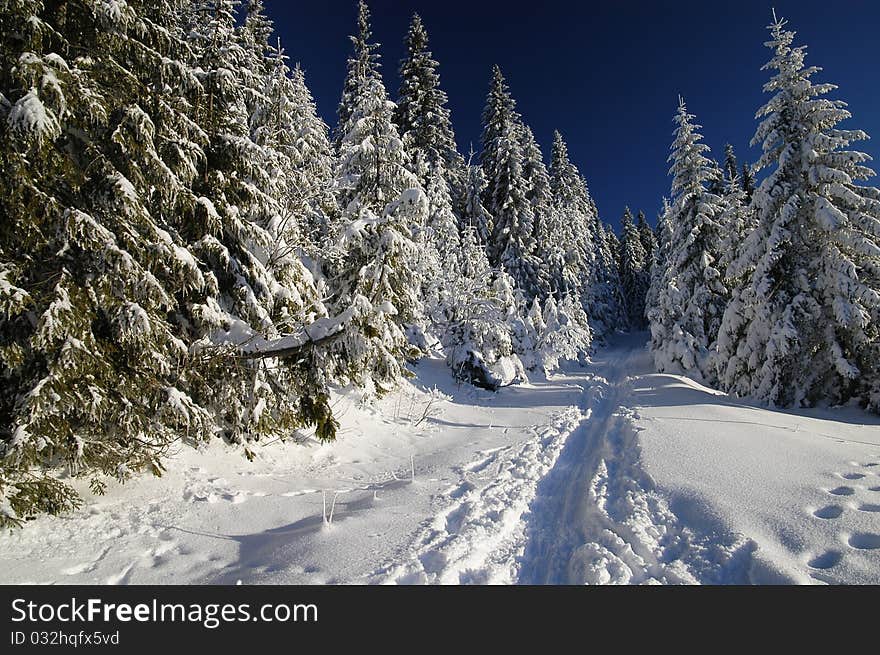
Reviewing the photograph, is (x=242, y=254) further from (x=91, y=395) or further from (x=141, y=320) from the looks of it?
(x=91, y=395)

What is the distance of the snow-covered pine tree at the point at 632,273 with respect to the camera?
5716 cm

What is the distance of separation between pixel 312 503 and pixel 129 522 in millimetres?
2366

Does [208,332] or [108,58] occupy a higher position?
[108,58]

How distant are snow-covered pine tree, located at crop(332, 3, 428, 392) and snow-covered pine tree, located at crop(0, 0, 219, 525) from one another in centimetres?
275

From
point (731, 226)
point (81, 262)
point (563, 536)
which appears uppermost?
point (731, 226)

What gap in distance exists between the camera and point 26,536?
4781 millimetres

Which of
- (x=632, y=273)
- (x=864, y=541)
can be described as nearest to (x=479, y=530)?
(x=864, y=541)

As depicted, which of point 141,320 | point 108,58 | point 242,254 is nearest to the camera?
point 141,320

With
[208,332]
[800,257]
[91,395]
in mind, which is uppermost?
[800,257]

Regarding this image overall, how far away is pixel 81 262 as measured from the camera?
564 centimetres

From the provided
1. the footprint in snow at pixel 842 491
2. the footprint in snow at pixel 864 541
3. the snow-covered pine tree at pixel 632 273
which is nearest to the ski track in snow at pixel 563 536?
the footprint in snow at pixel 864 541

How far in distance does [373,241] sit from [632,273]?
56073 mm

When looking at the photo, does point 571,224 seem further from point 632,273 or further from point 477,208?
point 632,273

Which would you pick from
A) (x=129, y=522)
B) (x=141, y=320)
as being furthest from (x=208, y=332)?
(x=129, y=522)
